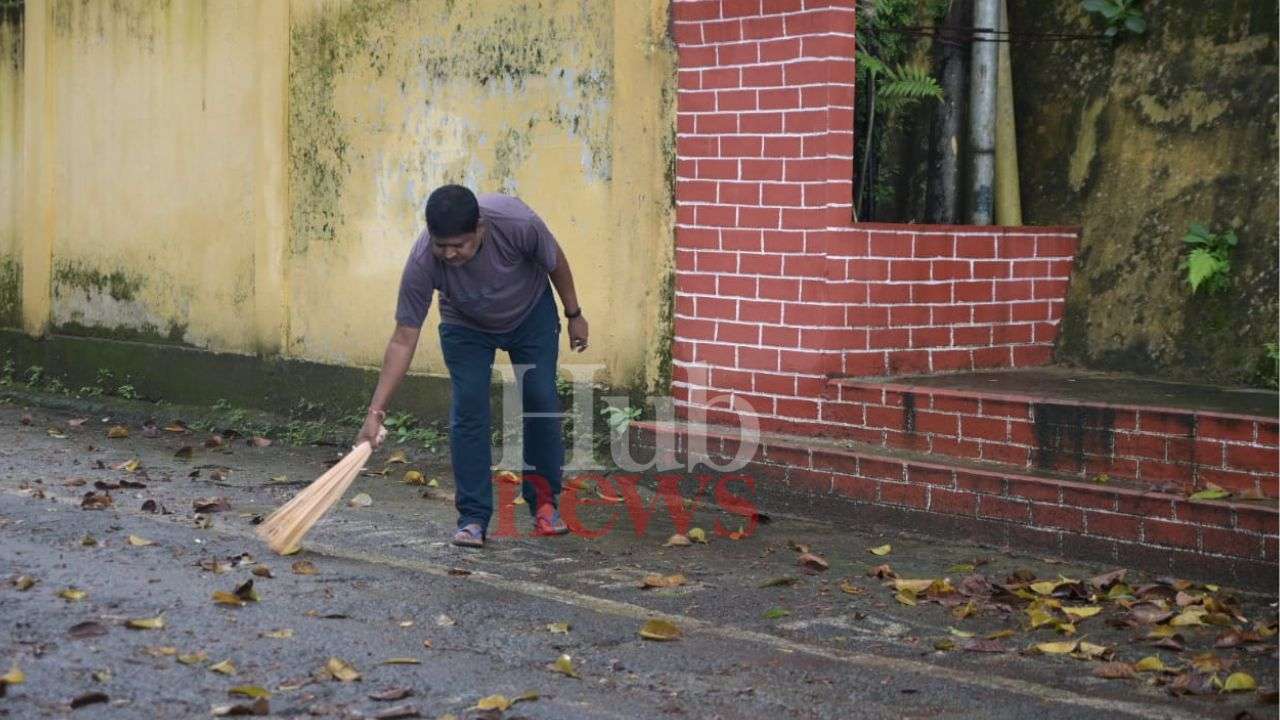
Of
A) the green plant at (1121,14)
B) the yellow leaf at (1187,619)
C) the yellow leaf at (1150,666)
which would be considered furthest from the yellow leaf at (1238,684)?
the green plant at (1121,14)

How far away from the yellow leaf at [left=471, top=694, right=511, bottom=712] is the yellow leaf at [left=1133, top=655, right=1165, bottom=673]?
194 centimetres

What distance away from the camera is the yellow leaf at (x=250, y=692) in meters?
4.90

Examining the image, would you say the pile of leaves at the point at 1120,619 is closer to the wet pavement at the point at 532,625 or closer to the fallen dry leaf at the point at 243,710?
the wet pavement at the point at 532,625

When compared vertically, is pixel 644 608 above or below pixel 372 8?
below

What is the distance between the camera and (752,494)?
820cm

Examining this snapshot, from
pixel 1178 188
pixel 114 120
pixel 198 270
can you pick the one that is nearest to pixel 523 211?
pixel 1178 188

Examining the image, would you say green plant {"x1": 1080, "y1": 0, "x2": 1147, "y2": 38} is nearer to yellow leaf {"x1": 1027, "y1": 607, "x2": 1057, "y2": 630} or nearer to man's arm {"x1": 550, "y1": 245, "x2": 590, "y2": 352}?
man's arm {"x1": 550, "y1": 245, "x2": 590, "y2": 352}

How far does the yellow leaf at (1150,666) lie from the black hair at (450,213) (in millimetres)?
2925

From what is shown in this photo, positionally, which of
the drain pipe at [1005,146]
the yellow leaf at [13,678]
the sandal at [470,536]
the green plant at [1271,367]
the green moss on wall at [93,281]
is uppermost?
the drain pipe at [1005,146]

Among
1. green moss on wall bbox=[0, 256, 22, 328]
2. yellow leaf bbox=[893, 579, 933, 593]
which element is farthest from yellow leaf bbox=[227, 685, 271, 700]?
green moss on wall bbox=[0, 256, 22, 328]

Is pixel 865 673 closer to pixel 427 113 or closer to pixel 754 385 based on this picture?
pixel 754 385

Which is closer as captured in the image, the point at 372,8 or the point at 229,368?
the point at 372,8

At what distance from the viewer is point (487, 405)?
7.34 metres

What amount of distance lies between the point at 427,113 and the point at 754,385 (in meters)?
2.83
